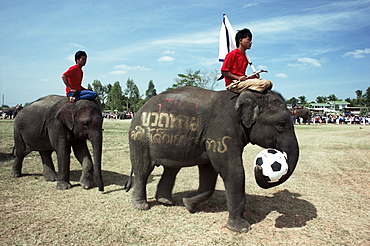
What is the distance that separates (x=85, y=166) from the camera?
709cm

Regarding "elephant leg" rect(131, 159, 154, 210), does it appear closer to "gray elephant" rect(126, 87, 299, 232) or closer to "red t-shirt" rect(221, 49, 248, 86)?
"gray elephant" rect(126, 87, 299, 232)

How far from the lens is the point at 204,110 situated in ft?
16.7

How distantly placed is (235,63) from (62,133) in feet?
14.6

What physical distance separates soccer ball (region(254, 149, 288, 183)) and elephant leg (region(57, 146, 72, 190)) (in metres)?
4.70

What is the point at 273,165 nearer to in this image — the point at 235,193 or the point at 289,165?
the point at 289,165

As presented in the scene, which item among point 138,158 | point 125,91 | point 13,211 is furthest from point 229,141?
point 125,91

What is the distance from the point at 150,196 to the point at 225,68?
3313 millimetres

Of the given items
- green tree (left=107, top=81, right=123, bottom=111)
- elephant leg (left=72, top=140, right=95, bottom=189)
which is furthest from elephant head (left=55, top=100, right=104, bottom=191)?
green tree (left=107, top=81, right=123, bottom=111)

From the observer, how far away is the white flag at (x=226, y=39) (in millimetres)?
7531

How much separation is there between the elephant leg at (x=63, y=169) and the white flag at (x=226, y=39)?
452 cm

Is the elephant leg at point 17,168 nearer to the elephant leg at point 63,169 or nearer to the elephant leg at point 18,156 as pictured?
the elephant leg at point 18,156

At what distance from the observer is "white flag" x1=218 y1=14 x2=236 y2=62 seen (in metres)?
7.53

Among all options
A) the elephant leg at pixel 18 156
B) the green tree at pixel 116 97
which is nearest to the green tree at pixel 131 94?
the green tree at pixel 116 97

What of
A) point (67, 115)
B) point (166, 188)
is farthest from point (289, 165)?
point (67, 115)
